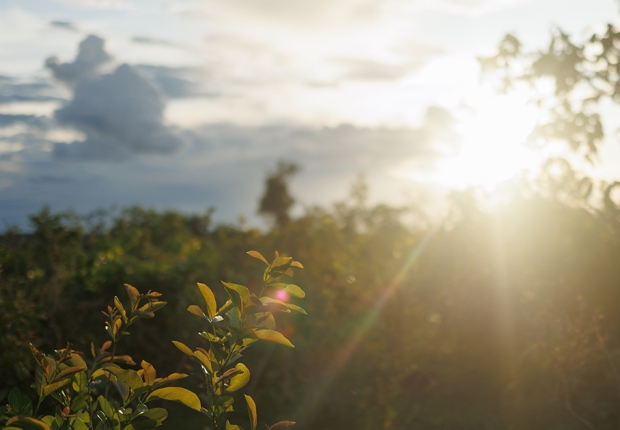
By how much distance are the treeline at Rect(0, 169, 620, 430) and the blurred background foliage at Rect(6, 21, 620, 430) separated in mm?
19

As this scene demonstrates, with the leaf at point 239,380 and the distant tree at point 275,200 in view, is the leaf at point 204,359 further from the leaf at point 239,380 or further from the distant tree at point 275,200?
the distant tree at point 275,200

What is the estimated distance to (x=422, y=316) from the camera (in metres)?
6.49

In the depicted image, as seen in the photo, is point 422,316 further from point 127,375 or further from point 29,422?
point 29,422

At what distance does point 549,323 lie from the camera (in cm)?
458

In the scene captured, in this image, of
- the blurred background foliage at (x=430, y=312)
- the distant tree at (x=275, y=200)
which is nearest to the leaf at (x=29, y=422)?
the blurred background foliage at (x=430, y=312)

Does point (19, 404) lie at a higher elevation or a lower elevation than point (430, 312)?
higher

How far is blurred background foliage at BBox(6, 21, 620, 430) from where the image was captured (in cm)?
566

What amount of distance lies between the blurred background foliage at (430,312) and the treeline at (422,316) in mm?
19

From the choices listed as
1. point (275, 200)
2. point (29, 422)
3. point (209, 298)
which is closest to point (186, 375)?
point (209, 298)

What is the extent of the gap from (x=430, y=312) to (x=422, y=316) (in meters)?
0.17

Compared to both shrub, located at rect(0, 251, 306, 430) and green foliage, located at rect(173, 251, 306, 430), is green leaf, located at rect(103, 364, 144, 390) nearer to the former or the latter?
shrub, located at rect(0, 251, 306, 430)

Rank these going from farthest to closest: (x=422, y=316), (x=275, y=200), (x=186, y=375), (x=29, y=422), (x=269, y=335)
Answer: (x=275, y=200) < (x=422, y=316) < (x=186, y=375) < (x=269, y=335) < (x=29, y=422)

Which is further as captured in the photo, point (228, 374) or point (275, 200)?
point (275, 200)

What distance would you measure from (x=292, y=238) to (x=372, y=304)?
2492 mm
